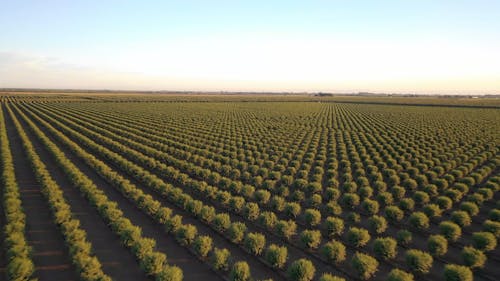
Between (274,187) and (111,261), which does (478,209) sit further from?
(111,261)

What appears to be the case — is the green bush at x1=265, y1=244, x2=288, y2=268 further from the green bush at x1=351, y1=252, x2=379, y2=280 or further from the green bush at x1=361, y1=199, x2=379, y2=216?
the green bush at x1=361, y1=199, x2=379, y2=216

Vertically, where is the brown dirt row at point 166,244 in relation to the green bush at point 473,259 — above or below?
below

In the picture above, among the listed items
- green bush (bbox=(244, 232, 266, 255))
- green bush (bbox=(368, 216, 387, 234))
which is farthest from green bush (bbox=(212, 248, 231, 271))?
green bush (bbox=(368, 216, 387, 234))

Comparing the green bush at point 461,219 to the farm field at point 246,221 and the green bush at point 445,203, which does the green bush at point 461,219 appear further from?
the green bush at point 445,203

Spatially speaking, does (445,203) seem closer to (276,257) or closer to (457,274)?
(457,274)

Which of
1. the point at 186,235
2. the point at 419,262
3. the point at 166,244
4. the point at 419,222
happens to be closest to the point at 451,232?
the point at 419,222

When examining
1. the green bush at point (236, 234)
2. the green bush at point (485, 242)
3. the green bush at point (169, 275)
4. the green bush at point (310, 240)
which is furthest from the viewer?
the green bush at point (236, 234)

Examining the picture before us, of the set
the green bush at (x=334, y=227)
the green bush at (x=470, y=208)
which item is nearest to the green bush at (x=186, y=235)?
the green bush at (x=334, y=227)
